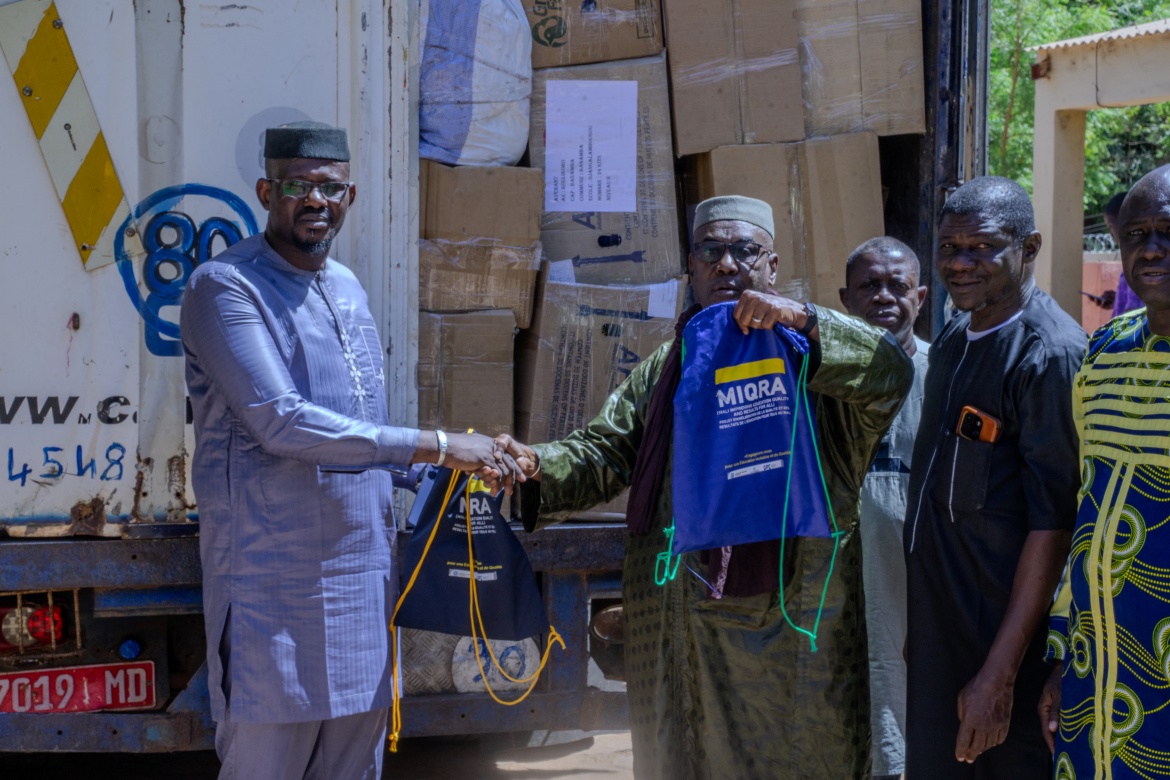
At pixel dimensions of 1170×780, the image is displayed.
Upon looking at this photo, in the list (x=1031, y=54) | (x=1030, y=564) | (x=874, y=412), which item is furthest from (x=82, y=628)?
(x=1031, y=54)

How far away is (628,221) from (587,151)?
0.25 m

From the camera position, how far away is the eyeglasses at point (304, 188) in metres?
3.01

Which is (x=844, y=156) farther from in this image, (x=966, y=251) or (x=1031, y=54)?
(x=1031, y=54)

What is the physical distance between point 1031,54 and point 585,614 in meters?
12.4

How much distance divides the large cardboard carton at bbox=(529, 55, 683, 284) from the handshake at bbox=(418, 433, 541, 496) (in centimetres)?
83

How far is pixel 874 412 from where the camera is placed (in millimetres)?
2869

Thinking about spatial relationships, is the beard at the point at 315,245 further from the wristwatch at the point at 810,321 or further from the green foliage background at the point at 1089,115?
the green foliage background at the point at 1089,115

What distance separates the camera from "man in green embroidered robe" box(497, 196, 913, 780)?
9.32ft

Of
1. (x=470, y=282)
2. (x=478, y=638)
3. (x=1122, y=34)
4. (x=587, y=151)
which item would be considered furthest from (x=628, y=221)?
(x=1122, y=34)

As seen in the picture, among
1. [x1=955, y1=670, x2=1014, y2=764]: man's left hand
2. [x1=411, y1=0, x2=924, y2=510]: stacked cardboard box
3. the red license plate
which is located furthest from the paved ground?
[x1=955, y1=670, x2=1014, y2=764]: man's left hand

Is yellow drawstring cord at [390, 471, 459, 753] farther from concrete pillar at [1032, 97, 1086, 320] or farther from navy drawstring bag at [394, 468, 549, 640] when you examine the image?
concrete pillar at [1032, 97, 1086, 320]

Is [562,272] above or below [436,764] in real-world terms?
above

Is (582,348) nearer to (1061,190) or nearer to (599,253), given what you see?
(599,253)

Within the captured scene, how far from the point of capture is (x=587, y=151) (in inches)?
149
